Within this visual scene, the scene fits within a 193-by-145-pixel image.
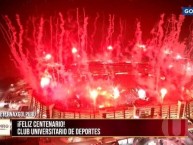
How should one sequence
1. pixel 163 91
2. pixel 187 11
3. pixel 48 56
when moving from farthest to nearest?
pixel 48 56, pixel 163 91, pixel 187 11

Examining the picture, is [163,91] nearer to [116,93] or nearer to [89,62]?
[116,93]

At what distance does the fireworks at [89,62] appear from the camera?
3629mm

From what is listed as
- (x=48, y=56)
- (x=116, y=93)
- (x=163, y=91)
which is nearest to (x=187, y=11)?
(x=163, y=91)

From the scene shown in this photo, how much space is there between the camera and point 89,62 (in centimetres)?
392

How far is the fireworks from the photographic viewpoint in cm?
363

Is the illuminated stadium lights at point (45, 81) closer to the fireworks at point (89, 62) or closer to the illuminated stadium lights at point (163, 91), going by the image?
the fireworks at point (89, 62)

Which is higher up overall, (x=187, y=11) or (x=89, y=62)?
(x=187, y=11)

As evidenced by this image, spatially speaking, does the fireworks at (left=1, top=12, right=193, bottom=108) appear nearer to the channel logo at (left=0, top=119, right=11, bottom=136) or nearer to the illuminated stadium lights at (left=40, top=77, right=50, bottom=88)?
the illuminated stadium lights at (left=40, top=77, right=50, bottom=88)

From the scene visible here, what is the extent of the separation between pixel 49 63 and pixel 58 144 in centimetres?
102

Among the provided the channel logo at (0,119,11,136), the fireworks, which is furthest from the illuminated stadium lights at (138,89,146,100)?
the channel logo at (0,119,11,136)

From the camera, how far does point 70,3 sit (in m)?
3.67

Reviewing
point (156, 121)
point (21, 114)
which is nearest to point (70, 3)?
point (21, 114)

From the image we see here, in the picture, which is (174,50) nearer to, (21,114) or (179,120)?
(179,120)

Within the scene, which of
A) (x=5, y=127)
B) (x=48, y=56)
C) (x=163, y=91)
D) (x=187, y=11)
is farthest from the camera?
(x=48, y=56)
